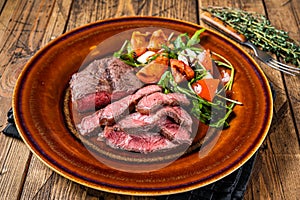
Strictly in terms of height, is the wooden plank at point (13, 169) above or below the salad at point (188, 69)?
below

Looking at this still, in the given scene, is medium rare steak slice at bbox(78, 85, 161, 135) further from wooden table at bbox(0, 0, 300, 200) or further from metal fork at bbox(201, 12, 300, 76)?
metal fork at bbox(201, 12, 300, 76)

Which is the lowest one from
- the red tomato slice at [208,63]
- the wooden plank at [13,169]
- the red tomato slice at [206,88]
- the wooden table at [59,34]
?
the wooden plank at [13,169]

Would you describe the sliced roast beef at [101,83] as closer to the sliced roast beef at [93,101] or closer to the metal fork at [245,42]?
the sliced roast beef at [93,101]

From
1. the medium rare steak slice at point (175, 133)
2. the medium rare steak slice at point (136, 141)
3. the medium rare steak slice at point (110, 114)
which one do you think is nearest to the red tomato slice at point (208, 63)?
the medium rare steak slice at point (110, 114)

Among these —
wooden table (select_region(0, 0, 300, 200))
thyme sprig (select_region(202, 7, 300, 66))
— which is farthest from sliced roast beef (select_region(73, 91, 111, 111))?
thyme sprig (select_region(202, 7, 300, 66))

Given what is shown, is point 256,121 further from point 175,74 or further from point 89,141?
point 89,141

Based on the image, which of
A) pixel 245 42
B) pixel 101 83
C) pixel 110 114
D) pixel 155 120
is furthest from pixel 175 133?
pixel 245 42
